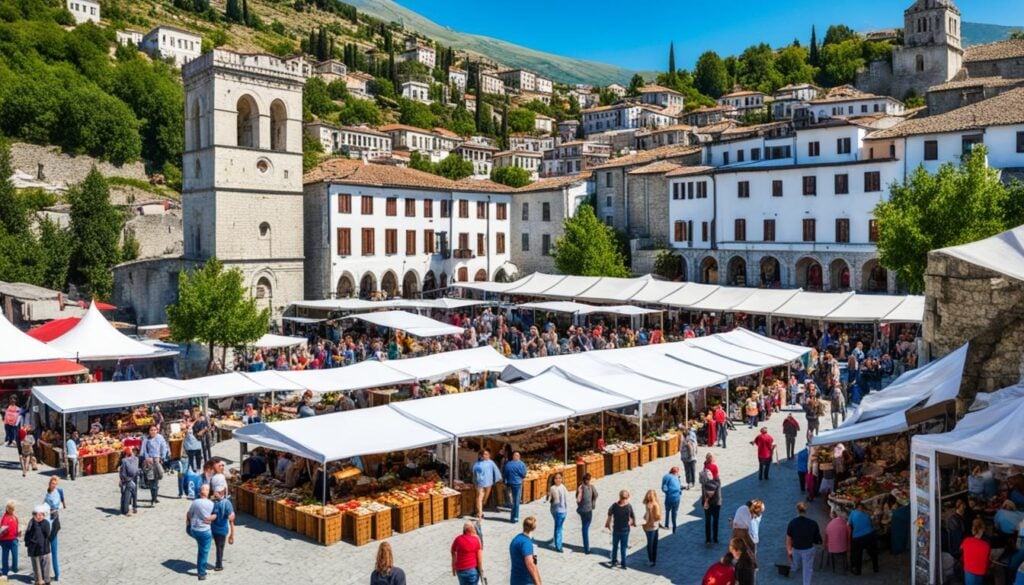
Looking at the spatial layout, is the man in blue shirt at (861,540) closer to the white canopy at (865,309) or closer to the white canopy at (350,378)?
the white canopy at (350,378)

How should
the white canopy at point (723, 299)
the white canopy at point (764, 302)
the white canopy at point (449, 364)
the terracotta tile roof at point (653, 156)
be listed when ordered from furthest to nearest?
the terracotta tile roof at point (653, 156), the white canopy at point (723, 299), the white canopy at point (764, 302), the white canopy at point (449, 364)

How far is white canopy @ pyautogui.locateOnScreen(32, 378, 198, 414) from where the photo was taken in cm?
1518

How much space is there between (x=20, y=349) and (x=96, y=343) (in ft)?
6.63

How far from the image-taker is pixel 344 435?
12.5 m

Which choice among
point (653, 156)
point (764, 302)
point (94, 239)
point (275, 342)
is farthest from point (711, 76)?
point (275, 342)

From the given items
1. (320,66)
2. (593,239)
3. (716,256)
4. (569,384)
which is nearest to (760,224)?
(716,256)

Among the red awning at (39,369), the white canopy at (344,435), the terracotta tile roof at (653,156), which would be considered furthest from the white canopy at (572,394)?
the terracotta tile roof at (653,156)

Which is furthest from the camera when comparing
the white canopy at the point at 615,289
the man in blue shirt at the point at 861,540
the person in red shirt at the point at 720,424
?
the white canopy at the point at 615,289

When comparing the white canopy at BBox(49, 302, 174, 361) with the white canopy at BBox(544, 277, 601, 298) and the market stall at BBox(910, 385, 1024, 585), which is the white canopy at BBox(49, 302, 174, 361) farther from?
the market stall at BBox(910, 385, 1024, 585)

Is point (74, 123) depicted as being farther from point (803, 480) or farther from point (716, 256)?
point (803, 480)

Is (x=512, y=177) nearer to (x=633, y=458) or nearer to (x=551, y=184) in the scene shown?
(x=551, y=184)

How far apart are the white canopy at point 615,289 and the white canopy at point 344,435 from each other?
19869 mm

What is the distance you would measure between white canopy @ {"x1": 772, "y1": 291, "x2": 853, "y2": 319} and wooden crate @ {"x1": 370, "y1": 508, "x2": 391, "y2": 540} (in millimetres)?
17414

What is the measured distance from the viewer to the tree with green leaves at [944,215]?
25.2 metres
